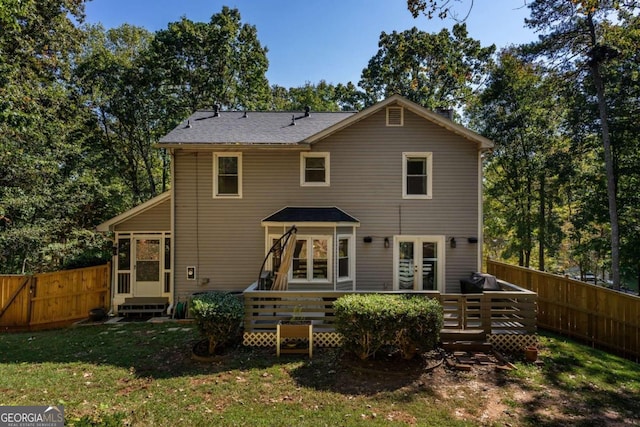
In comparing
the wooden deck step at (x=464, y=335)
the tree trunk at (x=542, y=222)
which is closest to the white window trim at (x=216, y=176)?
the wooden deck step at (x=464, y=335)

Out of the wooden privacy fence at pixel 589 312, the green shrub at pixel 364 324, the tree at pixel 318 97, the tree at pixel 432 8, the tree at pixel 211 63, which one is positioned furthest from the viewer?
the tree at pixel 318 97

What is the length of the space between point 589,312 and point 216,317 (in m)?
9.46

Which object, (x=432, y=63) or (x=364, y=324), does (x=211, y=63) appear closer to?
(x=432, y=63)

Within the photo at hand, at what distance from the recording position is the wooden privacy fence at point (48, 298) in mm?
9594

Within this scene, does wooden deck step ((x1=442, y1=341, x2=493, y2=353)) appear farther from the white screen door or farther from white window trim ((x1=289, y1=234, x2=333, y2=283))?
the white screen door

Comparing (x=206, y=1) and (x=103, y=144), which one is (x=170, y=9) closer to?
(x=206, y=1)

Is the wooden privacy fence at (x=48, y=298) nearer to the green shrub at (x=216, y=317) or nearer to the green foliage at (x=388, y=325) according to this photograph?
the green shrub at (x=216, y=317)

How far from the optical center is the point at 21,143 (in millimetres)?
10266

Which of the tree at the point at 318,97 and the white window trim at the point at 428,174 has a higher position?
the tree at the point at 318,97

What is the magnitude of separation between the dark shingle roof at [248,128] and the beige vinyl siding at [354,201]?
0.52 meters

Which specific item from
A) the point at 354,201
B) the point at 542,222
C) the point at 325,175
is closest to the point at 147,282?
the point at 325,175

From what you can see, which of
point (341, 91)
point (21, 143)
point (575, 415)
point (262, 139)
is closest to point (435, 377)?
point (575, 415)

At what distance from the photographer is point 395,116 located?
10.3 m

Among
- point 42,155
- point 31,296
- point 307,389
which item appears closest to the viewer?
point 307,389
